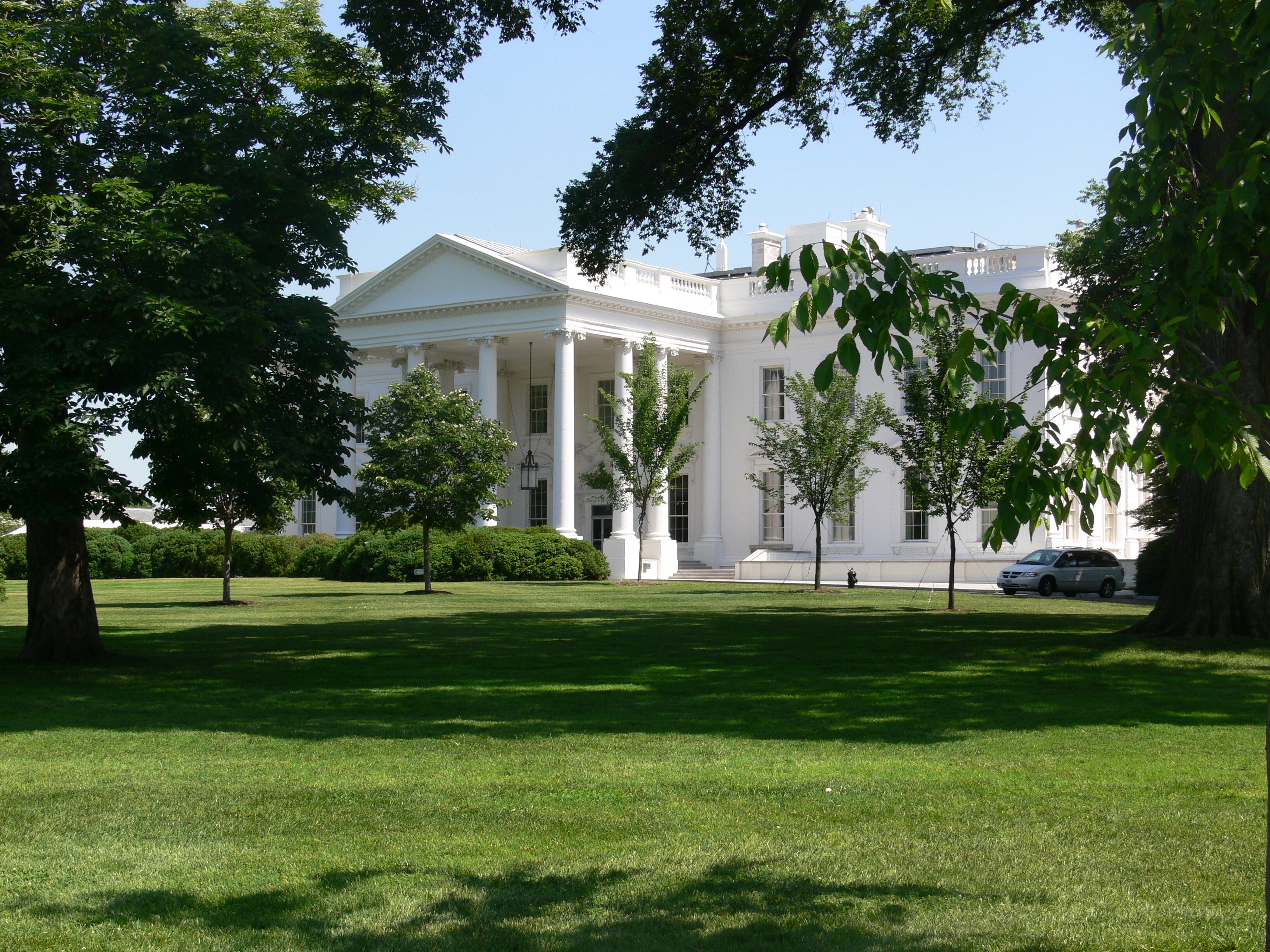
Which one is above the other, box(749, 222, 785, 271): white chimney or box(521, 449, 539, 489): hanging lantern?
box(749, 222, 785, 271): white chimney

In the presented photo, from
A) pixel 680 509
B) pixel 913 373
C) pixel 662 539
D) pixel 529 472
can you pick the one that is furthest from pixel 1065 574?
pixel 529 472

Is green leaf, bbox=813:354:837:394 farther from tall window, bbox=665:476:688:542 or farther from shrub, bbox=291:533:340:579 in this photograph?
tall window, bbox=665:476:688:542

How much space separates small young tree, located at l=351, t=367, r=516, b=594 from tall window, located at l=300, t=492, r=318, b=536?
23.6 m

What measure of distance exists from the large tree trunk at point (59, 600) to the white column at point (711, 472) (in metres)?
37.4

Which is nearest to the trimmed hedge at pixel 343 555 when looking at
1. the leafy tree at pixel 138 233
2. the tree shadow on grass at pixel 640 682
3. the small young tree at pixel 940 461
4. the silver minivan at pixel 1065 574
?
the silver minivan at pixel 1065 574

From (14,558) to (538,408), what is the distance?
70.4ft

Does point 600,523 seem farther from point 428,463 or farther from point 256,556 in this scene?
point 428,463

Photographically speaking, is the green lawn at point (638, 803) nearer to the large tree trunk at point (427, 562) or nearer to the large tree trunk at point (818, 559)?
the large tree trunk at point (427, 562)

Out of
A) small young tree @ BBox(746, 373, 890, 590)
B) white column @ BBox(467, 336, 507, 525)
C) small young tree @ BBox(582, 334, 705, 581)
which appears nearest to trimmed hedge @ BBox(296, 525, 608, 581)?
small young tree @ BBox(582, 334, 705, 581)

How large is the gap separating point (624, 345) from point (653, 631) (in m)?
28.7

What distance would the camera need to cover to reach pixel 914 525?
4919cm

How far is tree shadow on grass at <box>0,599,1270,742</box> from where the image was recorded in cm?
1123

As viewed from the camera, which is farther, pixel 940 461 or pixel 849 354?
pixel 940 461

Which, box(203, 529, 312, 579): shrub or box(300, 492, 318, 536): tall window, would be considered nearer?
box(203, 529, 312, 579): shrub
